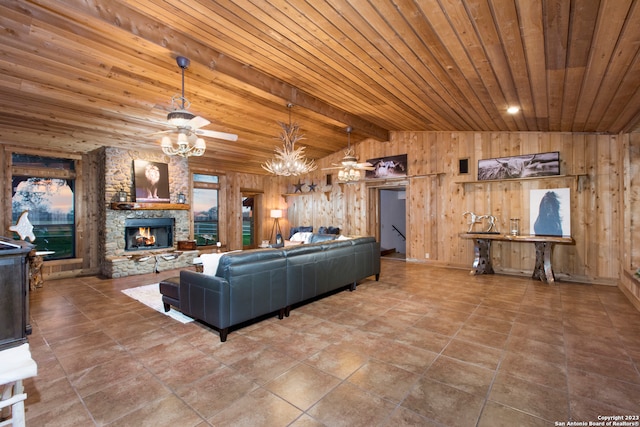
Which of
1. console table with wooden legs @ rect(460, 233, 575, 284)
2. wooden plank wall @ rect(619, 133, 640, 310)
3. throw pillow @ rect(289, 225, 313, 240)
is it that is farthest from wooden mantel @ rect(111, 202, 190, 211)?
wooden plank wall @ rect(619, 133, 640, 310)

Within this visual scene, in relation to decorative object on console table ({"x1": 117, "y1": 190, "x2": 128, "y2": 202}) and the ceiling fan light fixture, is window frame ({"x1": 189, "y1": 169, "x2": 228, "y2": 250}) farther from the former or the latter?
the ceiling fan light fixture

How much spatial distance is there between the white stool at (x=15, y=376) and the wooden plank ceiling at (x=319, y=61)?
2623 mm

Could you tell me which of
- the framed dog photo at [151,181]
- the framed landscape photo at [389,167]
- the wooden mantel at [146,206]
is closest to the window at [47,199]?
the wooden mantel at [146,206]

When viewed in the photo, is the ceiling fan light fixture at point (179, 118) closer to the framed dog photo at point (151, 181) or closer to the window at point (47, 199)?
the framed dog photo at point (151, 181)

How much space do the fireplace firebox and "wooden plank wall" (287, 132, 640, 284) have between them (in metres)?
4.96

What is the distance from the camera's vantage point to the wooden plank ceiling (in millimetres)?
2494

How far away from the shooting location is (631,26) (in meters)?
2.14

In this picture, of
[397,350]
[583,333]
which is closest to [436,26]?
[397,350]

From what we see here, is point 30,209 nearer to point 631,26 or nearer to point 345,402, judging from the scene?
point 345,402

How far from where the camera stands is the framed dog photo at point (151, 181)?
279 inches

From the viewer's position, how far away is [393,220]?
430 inches

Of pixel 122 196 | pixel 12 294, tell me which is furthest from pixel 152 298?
pixel 122 196

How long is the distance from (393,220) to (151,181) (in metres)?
7.88

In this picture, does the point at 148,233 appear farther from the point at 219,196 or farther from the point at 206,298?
the point at 206,298
